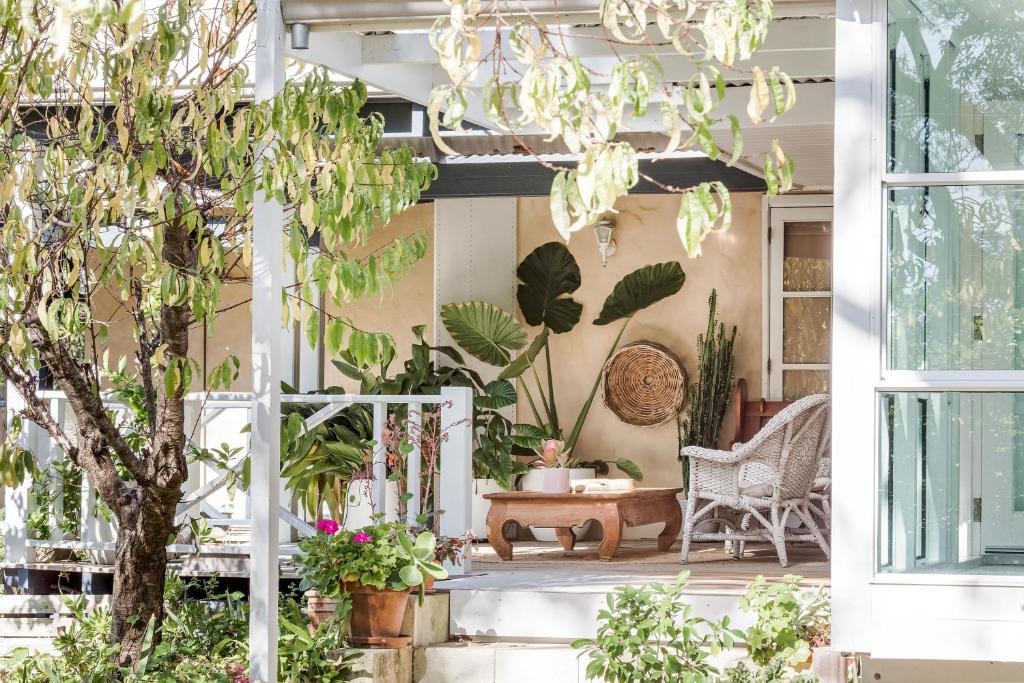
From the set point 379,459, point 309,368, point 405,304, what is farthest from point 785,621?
point 405,304

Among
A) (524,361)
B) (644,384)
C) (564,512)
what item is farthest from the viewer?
(644,384)

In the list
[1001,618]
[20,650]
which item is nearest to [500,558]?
[20,650]

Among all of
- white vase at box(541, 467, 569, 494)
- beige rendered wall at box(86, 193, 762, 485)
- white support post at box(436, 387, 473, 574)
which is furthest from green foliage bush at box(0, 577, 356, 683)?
beige rendered wall at box(86, 193, 762, 485)

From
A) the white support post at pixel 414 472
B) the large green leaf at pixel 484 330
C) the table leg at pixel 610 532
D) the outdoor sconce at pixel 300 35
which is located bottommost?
the table leg at pixel 610 532

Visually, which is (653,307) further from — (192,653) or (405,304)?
(192,653)

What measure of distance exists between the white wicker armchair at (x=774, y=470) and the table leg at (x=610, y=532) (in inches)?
14.8

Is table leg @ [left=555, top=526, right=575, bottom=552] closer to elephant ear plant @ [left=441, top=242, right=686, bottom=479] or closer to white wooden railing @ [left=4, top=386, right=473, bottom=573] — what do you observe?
white wooden railing @ [left=4, top=386, right=473, bottom=573]

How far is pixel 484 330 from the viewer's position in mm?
9227

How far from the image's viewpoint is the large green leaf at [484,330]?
918cm

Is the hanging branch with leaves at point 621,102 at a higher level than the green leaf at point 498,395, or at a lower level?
higher

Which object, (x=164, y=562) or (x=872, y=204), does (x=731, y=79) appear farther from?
(x=164, y=562)

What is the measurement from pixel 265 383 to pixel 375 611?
1.10 meters

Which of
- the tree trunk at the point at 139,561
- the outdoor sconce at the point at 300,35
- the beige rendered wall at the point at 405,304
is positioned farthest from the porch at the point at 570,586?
the beige rendered wall at the point at 405,304

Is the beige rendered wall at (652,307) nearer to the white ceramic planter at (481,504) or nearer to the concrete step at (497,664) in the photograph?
the white ceramic planter at (481,504)
